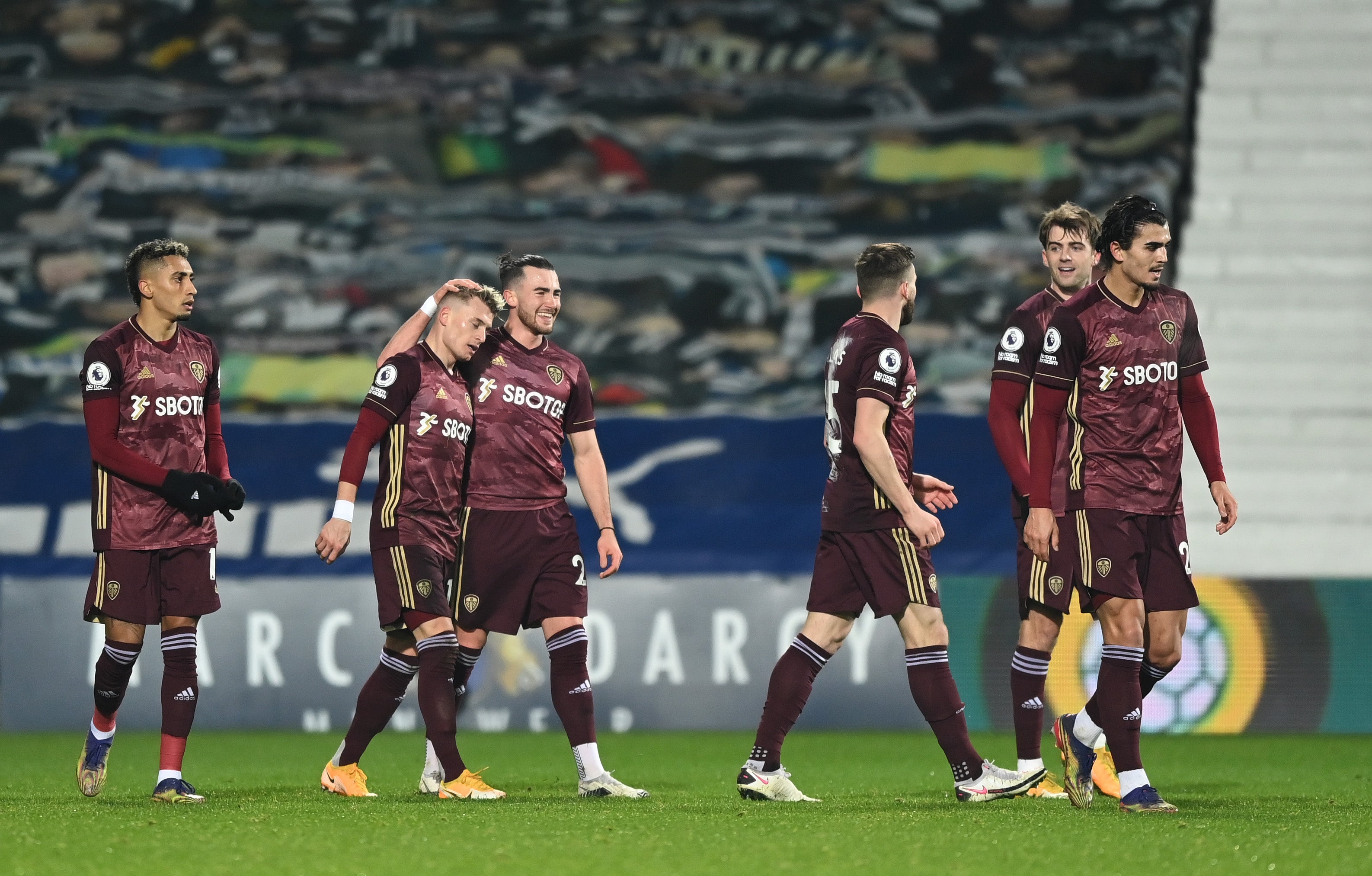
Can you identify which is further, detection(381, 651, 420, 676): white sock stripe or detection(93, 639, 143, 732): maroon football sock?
detection(381, 651, 420, 676): white sock stripe

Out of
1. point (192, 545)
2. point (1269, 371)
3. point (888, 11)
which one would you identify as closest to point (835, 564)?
point (192, 545)

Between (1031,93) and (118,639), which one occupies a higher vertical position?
(1031,93)

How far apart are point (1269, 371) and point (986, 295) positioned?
7.84ft

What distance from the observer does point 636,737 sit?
408 inches

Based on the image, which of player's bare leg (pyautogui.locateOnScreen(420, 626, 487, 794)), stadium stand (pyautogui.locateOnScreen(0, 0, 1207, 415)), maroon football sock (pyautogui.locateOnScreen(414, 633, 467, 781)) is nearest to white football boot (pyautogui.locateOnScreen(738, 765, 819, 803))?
maroon football sock (pyautogui.locateOnScreen(414, 633, 467, 781))

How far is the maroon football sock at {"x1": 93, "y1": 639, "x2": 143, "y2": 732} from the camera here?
20.5ft

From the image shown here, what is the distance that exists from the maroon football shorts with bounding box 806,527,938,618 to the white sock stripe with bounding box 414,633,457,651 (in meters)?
1.32

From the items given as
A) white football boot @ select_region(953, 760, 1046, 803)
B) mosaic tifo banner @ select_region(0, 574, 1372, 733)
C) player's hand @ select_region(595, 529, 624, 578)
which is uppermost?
player's hand @ select_region(595, 529, 624, 578)

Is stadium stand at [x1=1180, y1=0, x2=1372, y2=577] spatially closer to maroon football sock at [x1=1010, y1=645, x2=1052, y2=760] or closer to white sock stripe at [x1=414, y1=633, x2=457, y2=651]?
maroon football sock at [x1=1010, y1=645, x2=1052, y2=760]

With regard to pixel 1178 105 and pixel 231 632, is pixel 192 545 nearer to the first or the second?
pixel 231 632

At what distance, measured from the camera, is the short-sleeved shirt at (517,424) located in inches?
261

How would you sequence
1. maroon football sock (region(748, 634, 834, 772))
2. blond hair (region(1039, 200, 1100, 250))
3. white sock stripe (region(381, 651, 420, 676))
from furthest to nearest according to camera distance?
blond hair (region(1039, 200, 1100, 250))
white sock stripe (region(381, 651, 420, 676))
maroon football sock (region(748, 634, 834, 772))

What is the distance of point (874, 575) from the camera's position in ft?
19.5

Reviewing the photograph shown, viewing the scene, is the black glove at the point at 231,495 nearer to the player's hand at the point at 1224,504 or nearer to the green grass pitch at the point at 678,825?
the green grass pitch at the point at 678,825
